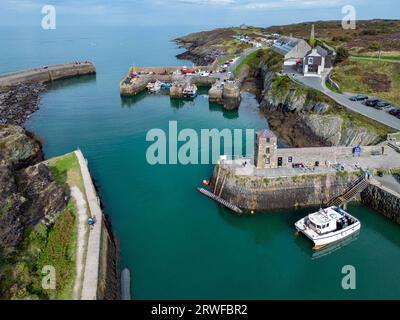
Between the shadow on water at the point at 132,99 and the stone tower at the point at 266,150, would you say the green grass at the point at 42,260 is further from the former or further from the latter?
the shadow on water at the point at 132,99

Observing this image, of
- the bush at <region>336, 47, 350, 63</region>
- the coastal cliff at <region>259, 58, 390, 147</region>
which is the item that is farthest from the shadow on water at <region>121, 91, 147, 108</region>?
the bush at <region>336, 47, 350, 63</region>

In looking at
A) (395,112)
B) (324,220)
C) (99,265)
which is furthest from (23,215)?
(395,112)

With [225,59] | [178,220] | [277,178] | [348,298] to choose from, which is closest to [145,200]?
[178,220]

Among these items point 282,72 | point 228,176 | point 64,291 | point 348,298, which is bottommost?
point 348,298

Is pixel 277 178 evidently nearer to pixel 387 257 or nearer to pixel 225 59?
pixel 387 257

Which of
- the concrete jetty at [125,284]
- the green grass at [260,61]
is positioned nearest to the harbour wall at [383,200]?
the concrete jetty at [125,284]

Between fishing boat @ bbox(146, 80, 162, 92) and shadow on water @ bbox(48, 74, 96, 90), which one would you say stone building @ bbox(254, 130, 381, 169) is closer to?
fishing boat @ bbox(146, 80, 162, 92)
